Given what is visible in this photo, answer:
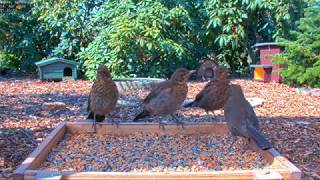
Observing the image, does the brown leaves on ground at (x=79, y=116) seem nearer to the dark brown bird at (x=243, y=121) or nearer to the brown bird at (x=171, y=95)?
the dark brown bird at (x=243, y=121)

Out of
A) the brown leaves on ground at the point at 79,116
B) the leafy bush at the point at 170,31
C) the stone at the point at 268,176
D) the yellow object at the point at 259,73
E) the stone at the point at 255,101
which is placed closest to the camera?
the stone at the point at 268,176

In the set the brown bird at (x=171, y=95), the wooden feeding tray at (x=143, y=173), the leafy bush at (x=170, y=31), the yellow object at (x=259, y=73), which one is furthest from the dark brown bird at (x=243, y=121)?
the yellow object at (x=259, y=73)

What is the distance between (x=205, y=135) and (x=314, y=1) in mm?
5512

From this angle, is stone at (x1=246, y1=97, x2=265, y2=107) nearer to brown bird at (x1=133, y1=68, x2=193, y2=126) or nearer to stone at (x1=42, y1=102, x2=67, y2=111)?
stone at (x1=42, y1=102, x2=67, y2=111)

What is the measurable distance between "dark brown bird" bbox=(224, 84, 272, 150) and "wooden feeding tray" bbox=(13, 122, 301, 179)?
0.38ft

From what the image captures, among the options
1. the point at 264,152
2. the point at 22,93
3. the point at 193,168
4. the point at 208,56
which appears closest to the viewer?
the point at 193,168

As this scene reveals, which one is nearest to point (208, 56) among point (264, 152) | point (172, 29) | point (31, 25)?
point (172, 29)

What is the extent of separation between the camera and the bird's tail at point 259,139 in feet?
10.8

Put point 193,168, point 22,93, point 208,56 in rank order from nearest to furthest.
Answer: point 193,168, point 22,93, point 208,56

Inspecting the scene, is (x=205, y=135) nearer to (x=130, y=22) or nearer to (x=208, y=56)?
(x=130, y=22)

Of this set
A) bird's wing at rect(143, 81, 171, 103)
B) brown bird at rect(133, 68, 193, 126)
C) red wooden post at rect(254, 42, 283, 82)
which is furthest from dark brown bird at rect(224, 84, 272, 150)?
red wooden post at rect(254, 42, 283, 82)

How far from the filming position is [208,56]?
11.1 metres

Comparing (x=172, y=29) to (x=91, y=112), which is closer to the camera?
(x=91, y=112)

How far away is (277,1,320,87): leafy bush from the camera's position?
8531 millimetres
